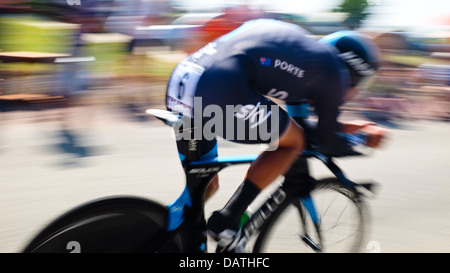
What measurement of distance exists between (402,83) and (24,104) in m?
6.11

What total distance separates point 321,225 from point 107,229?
49.3 inches

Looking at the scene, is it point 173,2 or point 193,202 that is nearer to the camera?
point 193,202

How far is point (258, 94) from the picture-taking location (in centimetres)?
237

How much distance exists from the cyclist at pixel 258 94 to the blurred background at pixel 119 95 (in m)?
1.60

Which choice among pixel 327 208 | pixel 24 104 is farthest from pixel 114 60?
pixel 327 208

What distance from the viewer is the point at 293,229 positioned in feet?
Answer: 9.40

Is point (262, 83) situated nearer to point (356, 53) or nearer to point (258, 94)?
point (258, 94)

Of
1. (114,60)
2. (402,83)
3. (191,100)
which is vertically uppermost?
(191,100)

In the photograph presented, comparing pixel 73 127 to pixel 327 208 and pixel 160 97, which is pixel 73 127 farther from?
pixel 327 208

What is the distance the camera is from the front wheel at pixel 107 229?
86.3 inches

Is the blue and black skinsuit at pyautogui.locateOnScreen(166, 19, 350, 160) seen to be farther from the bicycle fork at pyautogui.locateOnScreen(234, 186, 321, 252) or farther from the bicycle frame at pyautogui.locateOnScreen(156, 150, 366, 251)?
the bicycle fork at pyautogui.locateOnScreen(234, 186, 321, 252)

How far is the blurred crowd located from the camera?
7.21 meters

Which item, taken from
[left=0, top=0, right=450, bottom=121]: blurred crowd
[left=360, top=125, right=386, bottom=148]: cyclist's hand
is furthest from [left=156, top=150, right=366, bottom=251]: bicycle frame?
[left=0, top=0, right=450, bottom=121]: blurred crowd

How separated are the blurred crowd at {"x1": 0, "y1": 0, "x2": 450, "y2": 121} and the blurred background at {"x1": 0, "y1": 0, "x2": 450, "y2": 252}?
0.02 metres
